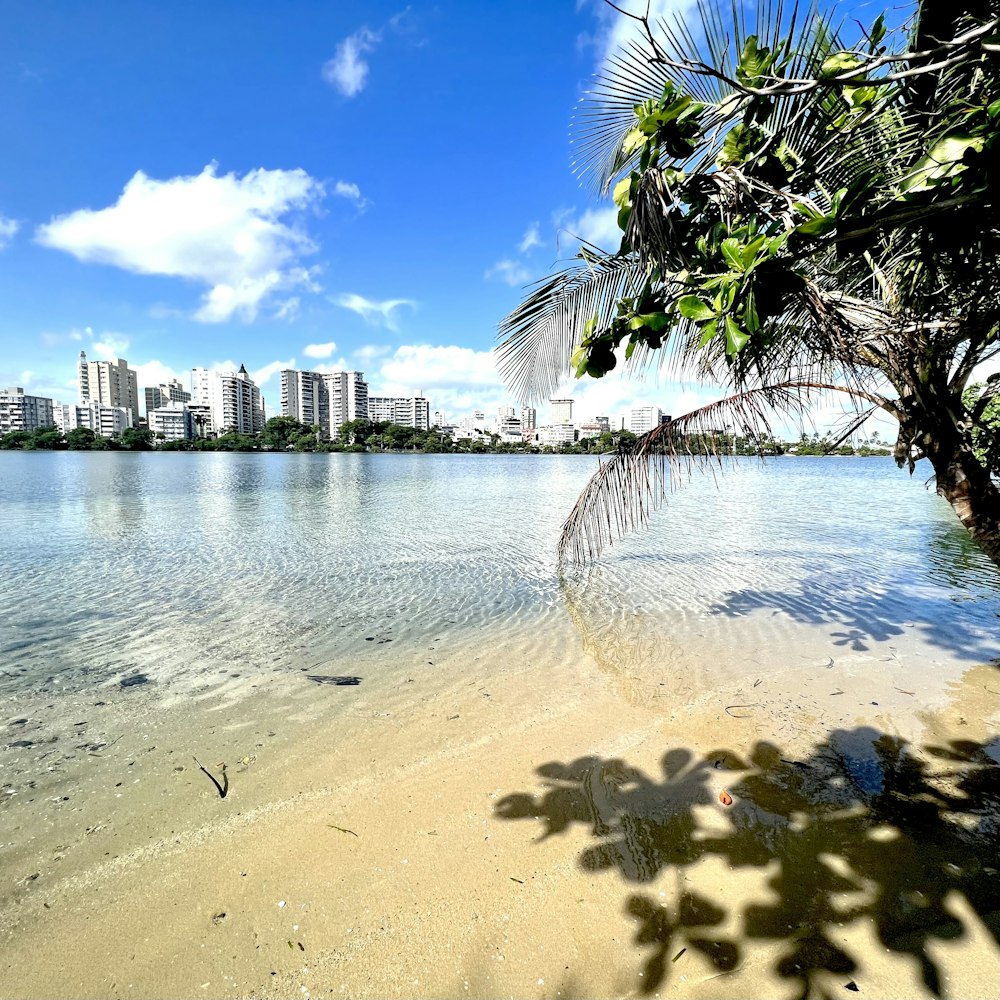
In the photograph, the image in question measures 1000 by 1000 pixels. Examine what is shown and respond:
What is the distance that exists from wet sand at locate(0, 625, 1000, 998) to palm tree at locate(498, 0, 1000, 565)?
221 cm

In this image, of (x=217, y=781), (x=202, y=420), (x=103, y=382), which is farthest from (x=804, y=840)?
(x=103, y=382)

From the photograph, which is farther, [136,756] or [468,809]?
[136,756]

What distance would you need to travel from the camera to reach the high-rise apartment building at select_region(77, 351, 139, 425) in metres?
178

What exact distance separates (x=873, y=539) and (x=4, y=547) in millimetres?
25752

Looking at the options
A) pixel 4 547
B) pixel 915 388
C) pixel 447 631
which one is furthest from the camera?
pixel 4 547

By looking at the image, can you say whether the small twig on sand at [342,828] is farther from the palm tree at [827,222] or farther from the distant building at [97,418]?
the distant building at [97,418]

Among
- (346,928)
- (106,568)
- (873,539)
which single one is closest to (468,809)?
(346,928)

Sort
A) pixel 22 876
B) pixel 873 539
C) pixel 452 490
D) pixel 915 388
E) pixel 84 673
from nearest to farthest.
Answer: pixel 915 388
pixel 22 876
pixel 84 673
pixel 873 539
pixel 452 490

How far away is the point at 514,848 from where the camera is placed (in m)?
3.64

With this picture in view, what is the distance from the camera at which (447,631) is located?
841cm

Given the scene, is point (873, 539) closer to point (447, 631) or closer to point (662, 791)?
point (447, 631)

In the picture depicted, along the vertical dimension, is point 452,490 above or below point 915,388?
below

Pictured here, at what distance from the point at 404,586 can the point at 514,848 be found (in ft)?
25.6

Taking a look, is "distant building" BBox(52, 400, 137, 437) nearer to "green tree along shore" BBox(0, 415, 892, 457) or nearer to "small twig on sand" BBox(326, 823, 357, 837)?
"green tree along shore" BBox(0, 415, 892, 457)
